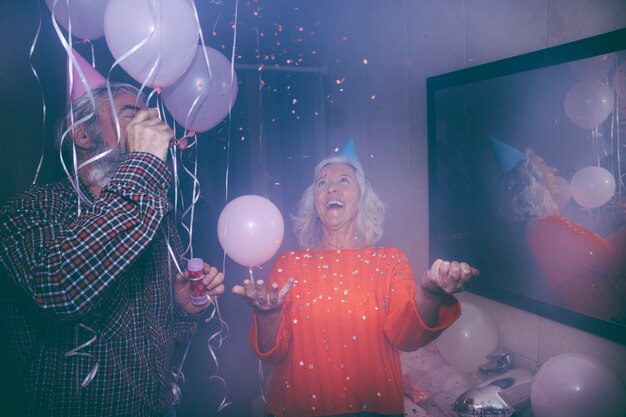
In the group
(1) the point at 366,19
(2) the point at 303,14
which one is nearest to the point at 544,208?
(1) the point at 366,19

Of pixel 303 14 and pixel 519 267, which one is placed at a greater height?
pixel 303 14

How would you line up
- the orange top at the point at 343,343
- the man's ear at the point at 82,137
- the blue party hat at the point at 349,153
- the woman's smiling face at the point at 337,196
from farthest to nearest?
the blue party hat at the point at 349,153, the woman's smiling face at the point at 337,196, the orange top at the point at 343,343, the man's ear at the point at 82,137

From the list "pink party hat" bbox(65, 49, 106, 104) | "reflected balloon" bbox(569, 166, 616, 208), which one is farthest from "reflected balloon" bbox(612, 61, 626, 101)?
"pink party hat" bbox(65, 49, 106, 104)

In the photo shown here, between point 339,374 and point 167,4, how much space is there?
1.56m

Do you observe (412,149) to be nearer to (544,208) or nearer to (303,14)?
(544,208)

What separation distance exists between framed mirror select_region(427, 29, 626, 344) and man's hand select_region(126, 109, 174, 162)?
1475 mm

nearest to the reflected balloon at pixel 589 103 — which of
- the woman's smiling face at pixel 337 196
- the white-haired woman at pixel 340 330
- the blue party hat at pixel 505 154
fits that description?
the blue party hat at pixel 505 154

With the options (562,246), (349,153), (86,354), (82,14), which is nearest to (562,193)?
(562,246)

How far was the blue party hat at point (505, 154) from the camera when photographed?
5.66 ft

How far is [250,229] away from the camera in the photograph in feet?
5.57

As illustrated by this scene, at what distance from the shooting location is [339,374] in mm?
1663

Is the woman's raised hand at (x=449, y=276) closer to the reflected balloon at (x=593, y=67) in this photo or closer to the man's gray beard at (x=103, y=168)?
the reflected balloon at (x=593, y=67)

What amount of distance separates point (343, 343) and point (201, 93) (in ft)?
4.19

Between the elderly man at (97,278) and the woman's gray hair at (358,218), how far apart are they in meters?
0.84
